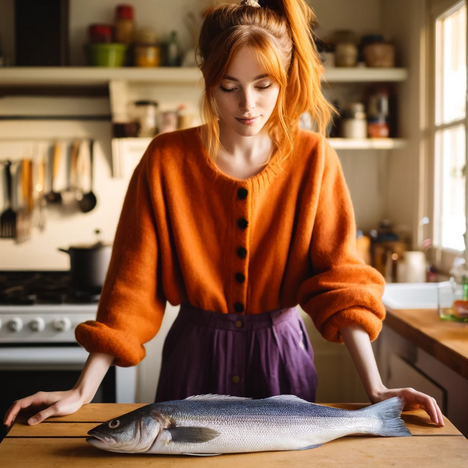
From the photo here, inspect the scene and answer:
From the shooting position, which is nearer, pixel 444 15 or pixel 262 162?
pixel 262 162

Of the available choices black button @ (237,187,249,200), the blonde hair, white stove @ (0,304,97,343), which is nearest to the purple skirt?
black button @ (237,187,249,200)

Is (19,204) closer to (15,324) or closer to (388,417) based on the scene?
(15,324)

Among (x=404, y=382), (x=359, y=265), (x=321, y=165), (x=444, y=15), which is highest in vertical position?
(x=444, y=15)

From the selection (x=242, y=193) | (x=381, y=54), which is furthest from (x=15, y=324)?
(x=381, y=54)

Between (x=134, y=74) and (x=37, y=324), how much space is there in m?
1.15

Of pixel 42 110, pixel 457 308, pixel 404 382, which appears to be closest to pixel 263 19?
pixel 457 308

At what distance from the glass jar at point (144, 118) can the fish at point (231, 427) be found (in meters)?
1.82

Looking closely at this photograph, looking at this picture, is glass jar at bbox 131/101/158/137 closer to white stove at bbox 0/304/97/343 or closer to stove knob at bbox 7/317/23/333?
white stove at bbox 0/304/97/343

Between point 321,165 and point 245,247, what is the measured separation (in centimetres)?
23

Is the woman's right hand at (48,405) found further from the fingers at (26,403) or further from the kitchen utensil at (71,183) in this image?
the kitchen utensil at (71,183)

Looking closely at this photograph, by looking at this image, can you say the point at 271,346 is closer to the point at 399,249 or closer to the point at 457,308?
Result: the point at 457,308

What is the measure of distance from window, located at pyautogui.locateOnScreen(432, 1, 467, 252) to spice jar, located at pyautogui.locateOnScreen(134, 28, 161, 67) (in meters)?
1.19

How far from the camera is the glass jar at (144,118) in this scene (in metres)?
2.49

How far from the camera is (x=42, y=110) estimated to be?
268cm
